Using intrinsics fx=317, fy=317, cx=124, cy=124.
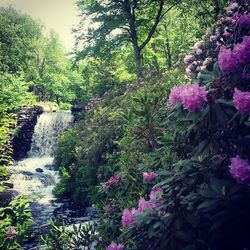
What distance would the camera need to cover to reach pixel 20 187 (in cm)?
1540

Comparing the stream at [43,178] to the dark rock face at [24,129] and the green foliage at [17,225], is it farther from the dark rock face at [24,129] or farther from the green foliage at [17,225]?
the dark rock face at [24,129]

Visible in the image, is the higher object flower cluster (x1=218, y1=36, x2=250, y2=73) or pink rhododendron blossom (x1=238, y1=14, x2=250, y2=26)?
pink rhododendron blossom (x1=238, y1=14, x2=250, y2=26)

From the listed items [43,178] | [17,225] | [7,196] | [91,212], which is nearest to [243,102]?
[17,225]

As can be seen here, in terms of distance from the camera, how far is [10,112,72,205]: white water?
15141mm

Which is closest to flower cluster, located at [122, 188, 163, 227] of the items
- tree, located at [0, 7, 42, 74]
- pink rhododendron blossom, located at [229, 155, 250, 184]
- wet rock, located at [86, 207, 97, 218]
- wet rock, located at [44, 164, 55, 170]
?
pink rhododendron blossom, located at [229, 155, 250, 184]

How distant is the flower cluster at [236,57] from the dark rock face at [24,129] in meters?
21.1

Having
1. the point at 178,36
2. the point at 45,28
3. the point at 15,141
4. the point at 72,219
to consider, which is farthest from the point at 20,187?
the point at 45,28

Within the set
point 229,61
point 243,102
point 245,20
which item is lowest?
point 243,102

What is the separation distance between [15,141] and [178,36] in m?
15.7

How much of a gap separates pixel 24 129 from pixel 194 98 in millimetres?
22982

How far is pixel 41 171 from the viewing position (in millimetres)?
17781

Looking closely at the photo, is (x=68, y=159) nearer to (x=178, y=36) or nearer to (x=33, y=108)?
(x=33, y=108)

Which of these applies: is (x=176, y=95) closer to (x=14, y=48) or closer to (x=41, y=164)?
(x=41, y=164)

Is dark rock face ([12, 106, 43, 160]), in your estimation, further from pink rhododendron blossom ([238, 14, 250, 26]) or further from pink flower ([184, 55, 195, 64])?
pink rhododendron blossom ([238, 14, 250, 26])
